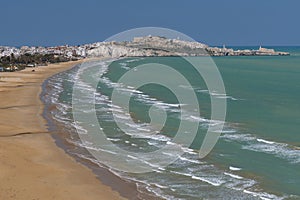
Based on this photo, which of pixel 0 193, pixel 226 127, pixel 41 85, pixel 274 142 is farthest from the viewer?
pixel 41 85

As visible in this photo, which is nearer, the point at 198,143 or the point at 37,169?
the point at 37,169

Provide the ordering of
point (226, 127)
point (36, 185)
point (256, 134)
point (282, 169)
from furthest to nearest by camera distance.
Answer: point (226, 127)
point (256, 134)
point (282, 169)
point (36, 185)

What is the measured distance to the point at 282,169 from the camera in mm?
19750

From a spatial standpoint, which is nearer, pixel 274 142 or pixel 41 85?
pixel 274 142

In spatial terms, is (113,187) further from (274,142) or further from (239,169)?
(274,142)

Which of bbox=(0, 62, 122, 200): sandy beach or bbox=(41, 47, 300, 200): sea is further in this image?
bbox=(41, 47, 300, 200): sea

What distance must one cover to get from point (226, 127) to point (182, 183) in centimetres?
1202

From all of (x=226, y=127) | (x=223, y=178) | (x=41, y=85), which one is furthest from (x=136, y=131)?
(x=41, y=85)

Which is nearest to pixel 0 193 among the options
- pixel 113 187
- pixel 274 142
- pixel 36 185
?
pixel 36 185

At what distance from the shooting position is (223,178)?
18422 mm

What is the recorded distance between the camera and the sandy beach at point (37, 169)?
16.2 metres

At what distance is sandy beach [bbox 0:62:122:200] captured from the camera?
1623 cm

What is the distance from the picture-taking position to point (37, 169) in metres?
19.3

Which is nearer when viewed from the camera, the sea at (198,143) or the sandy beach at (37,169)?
the sandy beach at (37,169)
